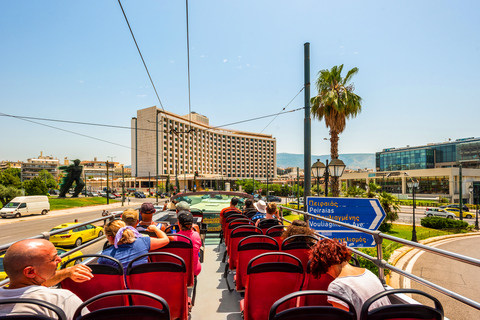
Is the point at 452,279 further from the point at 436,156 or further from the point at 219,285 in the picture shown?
the point at 436,156

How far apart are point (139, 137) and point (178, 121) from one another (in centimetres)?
1764

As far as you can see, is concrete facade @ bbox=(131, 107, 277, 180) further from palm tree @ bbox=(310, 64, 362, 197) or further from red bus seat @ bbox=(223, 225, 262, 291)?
red bus seat @ bbox=(223, 225, 262, 291)

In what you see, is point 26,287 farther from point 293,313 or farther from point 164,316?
point 293,313

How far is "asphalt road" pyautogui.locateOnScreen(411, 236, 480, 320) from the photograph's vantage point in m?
9.74

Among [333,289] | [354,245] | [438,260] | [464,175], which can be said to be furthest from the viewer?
[464,175]

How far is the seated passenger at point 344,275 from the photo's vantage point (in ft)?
6.32

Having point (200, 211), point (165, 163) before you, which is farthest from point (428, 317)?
point (165, 163)

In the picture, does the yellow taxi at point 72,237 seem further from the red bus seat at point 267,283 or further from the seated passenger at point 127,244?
Answer: the red bus seat at point 267,283

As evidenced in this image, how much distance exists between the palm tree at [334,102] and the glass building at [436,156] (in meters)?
81.9

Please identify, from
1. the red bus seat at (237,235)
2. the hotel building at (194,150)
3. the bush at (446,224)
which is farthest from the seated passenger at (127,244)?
the hotel building at (194,150)

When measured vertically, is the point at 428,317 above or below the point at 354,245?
above

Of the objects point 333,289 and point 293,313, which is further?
point 333,289

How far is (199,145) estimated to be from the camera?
122m

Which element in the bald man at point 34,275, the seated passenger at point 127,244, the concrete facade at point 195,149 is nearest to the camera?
the bald man at point 34,275
